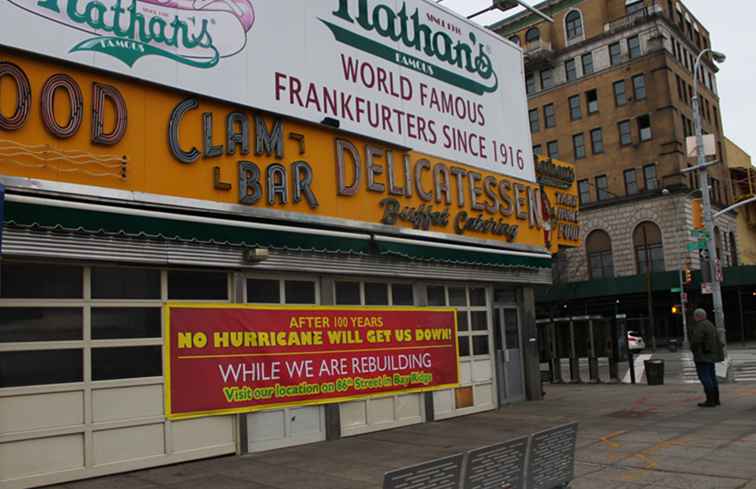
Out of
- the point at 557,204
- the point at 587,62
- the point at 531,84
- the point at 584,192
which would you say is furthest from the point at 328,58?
the point at 531,84

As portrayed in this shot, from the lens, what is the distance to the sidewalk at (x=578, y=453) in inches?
311

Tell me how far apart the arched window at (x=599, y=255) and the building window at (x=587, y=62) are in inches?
522

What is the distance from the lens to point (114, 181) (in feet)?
28.8

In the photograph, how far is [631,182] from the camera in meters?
53.9

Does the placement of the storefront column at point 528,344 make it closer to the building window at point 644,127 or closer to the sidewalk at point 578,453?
the sidewalk at point 578,453

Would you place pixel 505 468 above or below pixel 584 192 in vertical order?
below

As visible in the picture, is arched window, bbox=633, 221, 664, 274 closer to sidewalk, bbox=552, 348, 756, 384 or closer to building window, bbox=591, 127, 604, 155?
building window, bbox=591, 127, 604, 155

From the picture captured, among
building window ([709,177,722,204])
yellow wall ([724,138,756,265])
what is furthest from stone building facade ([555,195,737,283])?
yellow wall ([724,138,756,265])

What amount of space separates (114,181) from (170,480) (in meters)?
3.73

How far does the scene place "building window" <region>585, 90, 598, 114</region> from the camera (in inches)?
2222

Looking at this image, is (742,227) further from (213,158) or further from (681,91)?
(213,158)

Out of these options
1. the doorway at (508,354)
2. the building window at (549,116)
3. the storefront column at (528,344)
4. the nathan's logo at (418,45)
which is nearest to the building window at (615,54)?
the building window at (549,116)

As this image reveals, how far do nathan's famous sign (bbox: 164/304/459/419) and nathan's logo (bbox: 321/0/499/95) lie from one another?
16.3 ft

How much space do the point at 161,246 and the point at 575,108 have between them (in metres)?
53.6
